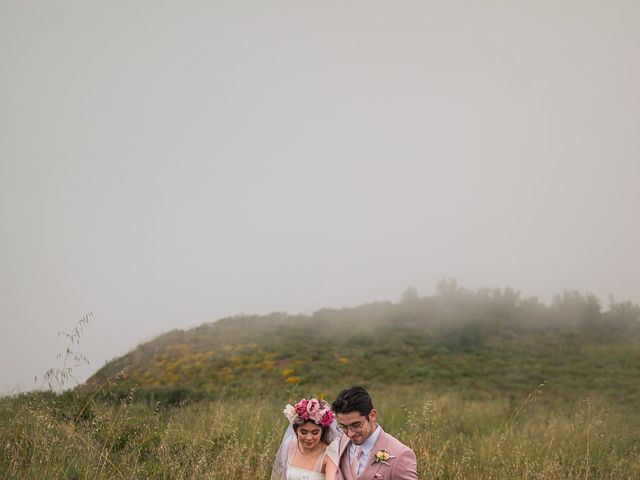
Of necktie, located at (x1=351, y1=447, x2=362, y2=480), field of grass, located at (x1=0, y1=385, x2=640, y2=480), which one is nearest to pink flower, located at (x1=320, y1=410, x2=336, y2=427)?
necktie, located at (x1=351, y1=447, x2=362, y2=480)

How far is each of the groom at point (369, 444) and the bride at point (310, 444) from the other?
424 millimetres

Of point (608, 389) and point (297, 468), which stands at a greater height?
point (297, 468)

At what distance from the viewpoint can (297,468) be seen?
4449 mm

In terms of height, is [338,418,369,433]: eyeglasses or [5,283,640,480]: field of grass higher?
[338,418,369,433]: eyeglasses

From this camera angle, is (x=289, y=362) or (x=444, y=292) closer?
(x=289, y=362)

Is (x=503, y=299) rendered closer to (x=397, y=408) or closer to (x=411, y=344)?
(x=411, y=344)

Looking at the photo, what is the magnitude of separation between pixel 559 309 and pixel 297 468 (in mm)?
40397

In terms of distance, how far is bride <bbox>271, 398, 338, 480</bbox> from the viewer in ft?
13.9

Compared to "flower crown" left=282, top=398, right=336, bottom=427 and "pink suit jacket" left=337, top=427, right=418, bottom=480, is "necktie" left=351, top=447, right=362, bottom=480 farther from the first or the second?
"flower crown" left=282, top=398, right=336, bottom=427

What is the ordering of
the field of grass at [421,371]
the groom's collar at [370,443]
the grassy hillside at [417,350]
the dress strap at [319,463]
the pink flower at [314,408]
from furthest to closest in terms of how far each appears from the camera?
the grassy hillside at [417,350] → the field of grass at [421,371] → the dress strap at [319,463] → the pink flower at [314,408] → the groom's collar at [370,443]

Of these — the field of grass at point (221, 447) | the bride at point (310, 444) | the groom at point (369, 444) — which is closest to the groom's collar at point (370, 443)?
the groom at point (369, 444)

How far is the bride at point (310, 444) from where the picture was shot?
4227 millimetres

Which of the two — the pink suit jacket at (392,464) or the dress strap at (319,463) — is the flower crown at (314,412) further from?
the pink suit jacket at (392,464)

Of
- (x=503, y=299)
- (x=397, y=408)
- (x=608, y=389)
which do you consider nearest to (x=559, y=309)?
(x=503, y=299)
